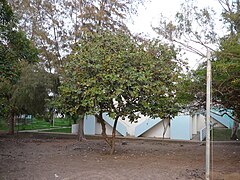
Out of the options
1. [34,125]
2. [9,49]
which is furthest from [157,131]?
[34,125]

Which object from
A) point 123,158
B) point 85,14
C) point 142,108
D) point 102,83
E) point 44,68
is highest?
point 85,14

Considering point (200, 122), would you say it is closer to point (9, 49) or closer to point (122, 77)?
point (122, 77)

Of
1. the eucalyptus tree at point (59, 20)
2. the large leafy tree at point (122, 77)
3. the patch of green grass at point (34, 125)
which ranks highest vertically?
the eucalyptus tree at point (59, 20)

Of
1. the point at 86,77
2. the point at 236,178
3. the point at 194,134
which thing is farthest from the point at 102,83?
the point at 194,134

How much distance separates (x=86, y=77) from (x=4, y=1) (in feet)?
11.7

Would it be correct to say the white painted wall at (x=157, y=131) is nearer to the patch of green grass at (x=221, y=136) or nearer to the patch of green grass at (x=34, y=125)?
the patch of green grass at (x=221, y=136)

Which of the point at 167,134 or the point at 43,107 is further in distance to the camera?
the point at 167,134

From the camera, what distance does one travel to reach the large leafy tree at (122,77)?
9.69 metres

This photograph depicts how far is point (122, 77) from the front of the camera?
9.66 meters

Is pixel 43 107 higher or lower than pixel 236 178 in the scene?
higher

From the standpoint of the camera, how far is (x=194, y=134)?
22.3 metres

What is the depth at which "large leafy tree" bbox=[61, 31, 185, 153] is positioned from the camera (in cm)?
969

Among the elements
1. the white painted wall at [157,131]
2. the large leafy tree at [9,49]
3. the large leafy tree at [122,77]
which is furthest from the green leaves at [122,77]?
the white painted wall at [157,131]

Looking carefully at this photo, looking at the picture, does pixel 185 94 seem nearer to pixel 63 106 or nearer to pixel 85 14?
pixel 63 106
